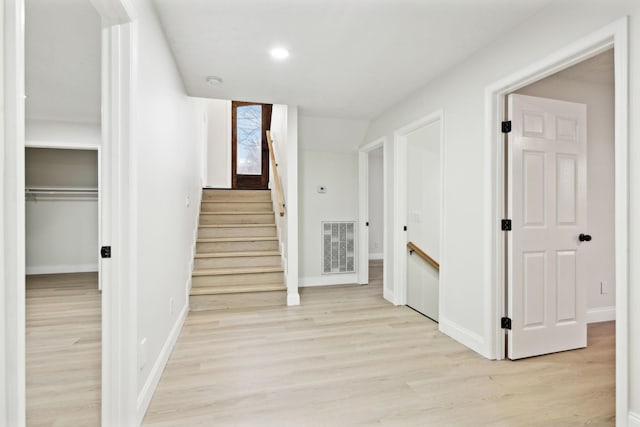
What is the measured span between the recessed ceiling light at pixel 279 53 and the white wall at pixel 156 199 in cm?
74

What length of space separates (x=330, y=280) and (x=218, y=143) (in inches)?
150

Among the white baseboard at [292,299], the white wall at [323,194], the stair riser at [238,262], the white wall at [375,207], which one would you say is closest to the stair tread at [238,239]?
the stair riser at [238,262]

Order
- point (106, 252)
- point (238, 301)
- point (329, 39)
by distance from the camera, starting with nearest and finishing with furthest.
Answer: point (106, 252) → point (329, 39) → point (238, 301)

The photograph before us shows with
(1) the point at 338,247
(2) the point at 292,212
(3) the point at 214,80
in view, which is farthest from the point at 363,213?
(3) the point at 214,80

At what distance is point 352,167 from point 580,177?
2774 mm

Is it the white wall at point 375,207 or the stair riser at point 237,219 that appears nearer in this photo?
the stair riser at point 237,219

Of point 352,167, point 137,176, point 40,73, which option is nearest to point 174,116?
point 137,176

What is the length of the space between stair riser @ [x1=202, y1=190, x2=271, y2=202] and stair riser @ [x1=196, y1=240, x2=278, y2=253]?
1.07 m

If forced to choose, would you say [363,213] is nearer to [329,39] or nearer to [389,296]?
[389,296]

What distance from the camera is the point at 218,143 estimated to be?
660 cm

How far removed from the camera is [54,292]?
155 inches

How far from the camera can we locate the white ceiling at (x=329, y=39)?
1.90m
